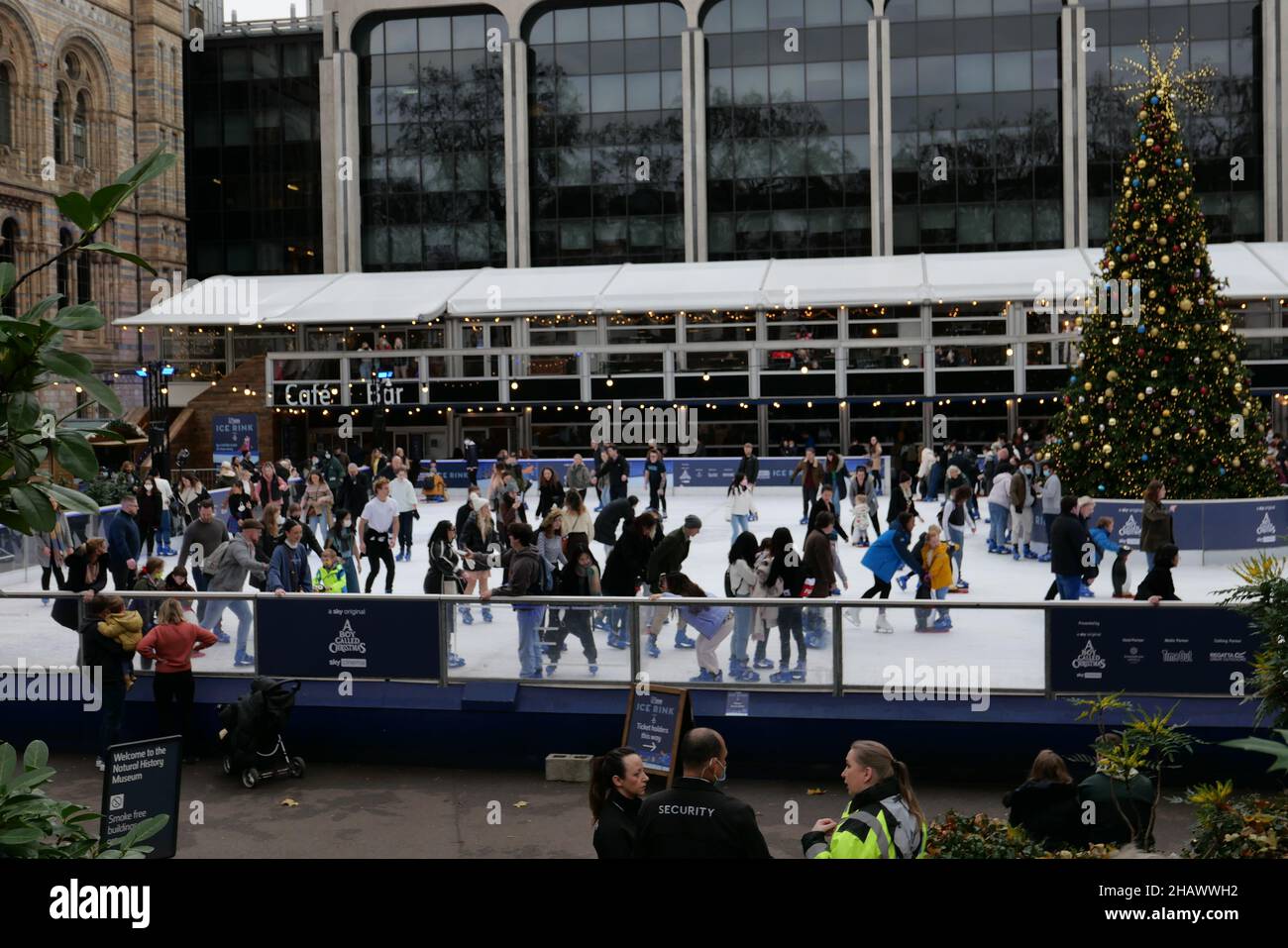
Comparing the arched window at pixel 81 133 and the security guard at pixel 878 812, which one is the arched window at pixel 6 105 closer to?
the arched window at pixel 81 133

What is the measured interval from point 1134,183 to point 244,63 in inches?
1927

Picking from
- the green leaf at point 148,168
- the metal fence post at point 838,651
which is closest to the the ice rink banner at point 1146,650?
the metal fence post at point 838,651

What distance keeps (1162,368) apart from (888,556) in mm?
8387

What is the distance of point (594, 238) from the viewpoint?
4991 cm

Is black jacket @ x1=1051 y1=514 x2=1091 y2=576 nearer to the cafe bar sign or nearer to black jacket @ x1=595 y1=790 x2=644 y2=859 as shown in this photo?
black jacket @ x1=595 y1=790 x2=644 y2=859

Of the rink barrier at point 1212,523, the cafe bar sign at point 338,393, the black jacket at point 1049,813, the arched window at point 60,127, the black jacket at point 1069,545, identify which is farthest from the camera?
the arched window at point 60,127

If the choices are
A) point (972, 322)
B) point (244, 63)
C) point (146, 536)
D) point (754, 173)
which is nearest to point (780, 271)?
point (972, 322)

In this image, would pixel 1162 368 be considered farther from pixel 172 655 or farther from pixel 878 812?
pixel 878 812

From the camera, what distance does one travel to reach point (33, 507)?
2.24 meters

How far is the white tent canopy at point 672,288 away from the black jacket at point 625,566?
2522 centimetres

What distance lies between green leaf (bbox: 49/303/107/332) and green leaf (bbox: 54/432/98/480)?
0.20 meters

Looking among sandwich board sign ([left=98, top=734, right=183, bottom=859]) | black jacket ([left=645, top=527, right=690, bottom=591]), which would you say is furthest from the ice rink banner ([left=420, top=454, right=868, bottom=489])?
sandwich board sign ([left=98, top=734, right=183, bottom=859])

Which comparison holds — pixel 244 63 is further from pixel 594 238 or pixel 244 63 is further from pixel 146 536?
pixel 146 536

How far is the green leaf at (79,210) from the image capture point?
2230mm
